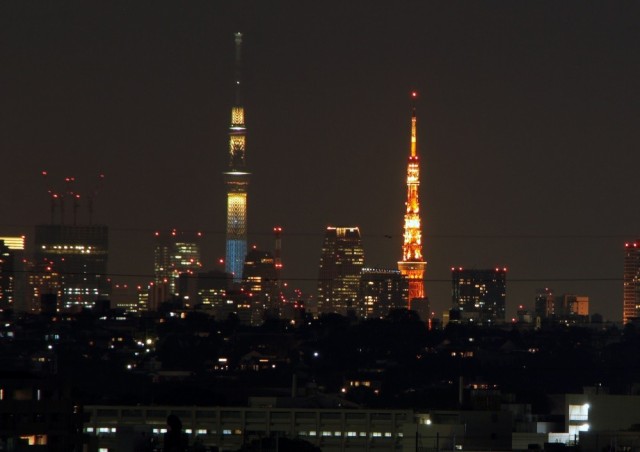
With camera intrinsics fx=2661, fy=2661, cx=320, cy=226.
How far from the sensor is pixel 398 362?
149m

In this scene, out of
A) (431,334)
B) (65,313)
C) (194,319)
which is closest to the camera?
(431,334)

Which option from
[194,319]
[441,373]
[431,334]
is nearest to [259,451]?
[441,373]

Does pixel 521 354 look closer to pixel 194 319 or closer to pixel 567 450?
pixel 194 319

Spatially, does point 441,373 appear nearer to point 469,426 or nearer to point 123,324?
point 123,324

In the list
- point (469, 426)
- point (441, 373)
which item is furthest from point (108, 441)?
point (441, 373)

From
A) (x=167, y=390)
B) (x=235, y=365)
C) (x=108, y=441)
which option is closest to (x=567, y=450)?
(x=108, y=441)

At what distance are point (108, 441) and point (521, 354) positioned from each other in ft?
305

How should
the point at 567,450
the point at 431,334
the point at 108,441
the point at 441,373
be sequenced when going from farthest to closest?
the point at 431,334, the point at 441,373, the point at 108,441, the point at 567,450

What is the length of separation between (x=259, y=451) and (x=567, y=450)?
6396 millimetres

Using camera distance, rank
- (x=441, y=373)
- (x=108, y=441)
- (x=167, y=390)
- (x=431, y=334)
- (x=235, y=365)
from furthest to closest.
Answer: (x=431, y=334)
(x=235, y=365)
(x=441, y=373)
(x=167, y=390)
(x=108, y=441)

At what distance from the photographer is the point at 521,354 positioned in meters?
157

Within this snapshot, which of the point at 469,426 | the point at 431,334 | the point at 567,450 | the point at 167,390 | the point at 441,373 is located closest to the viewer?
the point at 567,450

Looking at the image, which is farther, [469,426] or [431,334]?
[431,334]

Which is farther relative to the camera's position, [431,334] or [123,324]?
[123,324]
